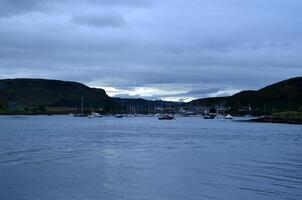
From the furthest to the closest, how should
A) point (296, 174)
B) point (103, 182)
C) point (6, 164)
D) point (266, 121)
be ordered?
point (266, 121), point (6, 164), point (296, 174), point (103, 182)

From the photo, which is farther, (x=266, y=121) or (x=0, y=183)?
(x=266, y=121)

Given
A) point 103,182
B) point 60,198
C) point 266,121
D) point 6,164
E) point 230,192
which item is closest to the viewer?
point 60,198

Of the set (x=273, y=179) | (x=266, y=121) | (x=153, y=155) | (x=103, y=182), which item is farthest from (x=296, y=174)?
(x=266, y=121)

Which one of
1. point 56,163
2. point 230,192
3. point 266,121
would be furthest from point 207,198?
point 266,121

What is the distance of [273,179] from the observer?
1315 inches

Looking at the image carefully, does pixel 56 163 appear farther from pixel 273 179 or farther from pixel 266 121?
pixel 266 121

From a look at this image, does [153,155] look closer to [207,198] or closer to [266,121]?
[207,198]

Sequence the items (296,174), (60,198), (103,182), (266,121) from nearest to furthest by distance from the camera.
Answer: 1. (60,198)
2. (103,182)
3. (296,174)
4. (266,121)

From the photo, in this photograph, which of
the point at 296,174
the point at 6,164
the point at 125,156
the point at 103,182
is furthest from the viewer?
the point at 125,156

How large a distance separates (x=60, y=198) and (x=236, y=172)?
48.8 ft

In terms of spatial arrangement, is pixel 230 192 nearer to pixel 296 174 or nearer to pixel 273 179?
pixel 273 179

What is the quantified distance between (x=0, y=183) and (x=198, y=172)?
44.9 ft

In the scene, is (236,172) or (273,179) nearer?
(273,179)

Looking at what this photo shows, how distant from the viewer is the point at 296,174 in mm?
35500
